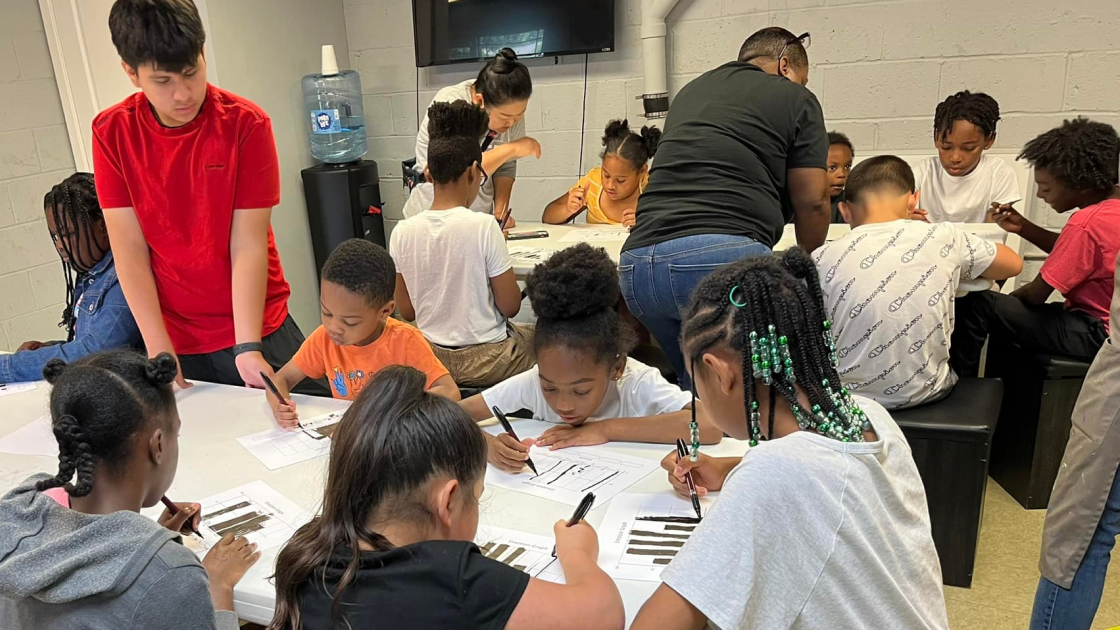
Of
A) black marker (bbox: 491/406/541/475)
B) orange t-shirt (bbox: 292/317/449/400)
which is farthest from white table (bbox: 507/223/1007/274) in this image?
black marker (bbox: 491/406/541/475)

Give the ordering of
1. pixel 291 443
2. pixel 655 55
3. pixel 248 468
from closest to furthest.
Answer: pixel 248 468 → pixel 291 443 → pixel 655 55

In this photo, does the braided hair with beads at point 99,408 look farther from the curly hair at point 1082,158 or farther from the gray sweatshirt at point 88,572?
the curly hair at point 1082,158

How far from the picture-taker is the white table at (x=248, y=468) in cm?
118

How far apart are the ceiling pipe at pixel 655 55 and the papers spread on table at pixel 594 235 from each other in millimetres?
840

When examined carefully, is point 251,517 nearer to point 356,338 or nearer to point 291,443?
point 291,443

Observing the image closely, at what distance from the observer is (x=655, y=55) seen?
12.6 feet

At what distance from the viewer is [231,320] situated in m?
2.13

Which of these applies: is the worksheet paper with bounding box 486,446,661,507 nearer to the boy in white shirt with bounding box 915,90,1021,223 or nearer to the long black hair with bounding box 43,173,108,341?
the long black hair with bounding box 43,173,108,341

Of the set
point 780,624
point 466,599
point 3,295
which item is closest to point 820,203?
point 780,624

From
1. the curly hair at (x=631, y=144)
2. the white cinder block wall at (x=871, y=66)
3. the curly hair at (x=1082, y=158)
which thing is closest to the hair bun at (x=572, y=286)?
the curly hair at (x=1082, y=158)

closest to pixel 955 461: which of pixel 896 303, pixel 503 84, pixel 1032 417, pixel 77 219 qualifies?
pixel 896 303

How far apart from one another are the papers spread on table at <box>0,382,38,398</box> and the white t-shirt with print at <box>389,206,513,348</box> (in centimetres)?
106

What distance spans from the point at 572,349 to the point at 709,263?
0.52 metres

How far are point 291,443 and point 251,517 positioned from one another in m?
0.32
